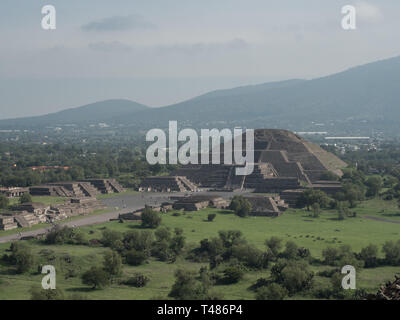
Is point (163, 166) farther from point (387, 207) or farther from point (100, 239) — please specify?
point (100, 239)

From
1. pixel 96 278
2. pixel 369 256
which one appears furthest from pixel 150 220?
pixel 369 256

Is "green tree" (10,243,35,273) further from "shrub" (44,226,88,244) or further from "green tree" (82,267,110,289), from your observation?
"shrub" (44,226,88,244)

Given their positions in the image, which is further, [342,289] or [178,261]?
[178,261]

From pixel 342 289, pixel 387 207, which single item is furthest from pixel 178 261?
pixel 387 207

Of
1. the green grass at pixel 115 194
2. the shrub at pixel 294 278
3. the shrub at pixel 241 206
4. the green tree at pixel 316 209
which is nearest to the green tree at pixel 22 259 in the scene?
the shrub at pixel 294 278

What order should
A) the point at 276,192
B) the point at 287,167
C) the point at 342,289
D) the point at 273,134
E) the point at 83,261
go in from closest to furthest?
the point at 342,289 < the point at 83,261 < the point at 276,192 < the point at 287,167 < the point at 273,134

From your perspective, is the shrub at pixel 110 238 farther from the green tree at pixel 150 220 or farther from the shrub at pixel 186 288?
the shrub at pixel 186 288

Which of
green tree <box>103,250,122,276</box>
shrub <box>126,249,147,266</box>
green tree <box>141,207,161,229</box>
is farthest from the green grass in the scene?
green tree <box>103,250,122,276</box>
